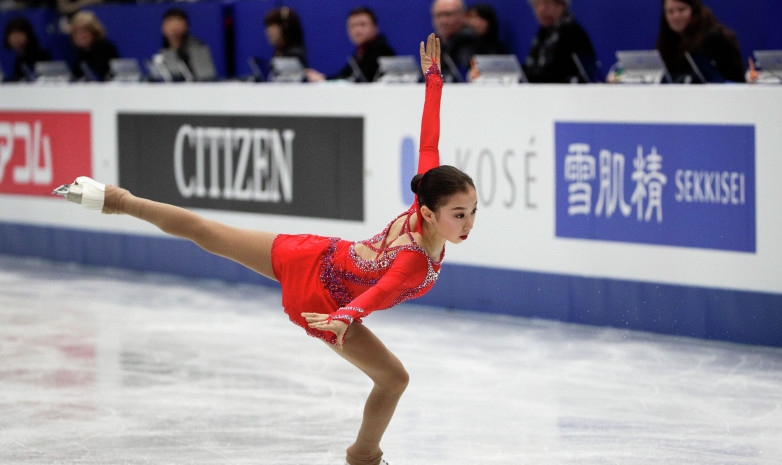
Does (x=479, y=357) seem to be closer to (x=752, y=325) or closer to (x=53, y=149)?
(x=752, y=325)

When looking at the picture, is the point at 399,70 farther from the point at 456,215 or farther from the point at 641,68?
the point at 456,215

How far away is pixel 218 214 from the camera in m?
8.47

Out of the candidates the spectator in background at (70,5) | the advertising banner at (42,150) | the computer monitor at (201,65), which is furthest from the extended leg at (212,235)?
the spectator in background at (70,5)

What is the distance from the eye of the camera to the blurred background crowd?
7.13 meters

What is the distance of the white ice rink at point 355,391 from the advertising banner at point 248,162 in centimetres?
82

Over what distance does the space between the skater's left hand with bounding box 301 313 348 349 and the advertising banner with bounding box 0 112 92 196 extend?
236 inches

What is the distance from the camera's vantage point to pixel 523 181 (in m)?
6.97

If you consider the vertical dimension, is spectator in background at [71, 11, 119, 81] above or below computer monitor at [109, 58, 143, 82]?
above

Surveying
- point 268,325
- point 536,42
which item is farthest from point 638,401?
point 536,42

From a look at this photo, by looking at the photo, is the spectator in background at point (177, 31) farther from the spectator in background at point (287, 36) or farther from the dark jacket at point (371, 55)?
the dark jacket at point (371, 55)

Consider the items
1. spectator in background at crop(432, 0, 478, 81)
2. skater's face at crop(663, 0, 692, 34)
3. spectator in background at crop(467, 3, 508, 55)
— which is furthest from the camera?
spectator in background at crop(467, 3, 508, 55)

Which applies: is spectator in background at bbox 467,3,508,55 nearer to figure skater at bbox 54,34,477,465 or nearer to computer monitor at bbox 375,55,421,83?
Result: computer monitor at bbox 375,55,421,83

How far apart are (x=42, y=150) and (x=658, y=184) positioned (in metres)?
5.18

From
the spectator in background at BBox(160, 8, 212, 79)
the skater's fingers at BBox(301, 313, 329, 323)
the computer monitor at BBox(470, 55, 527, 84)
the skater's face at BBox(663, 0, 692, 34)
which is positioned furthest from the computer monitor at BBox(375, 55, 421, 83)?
the skater's fingers at BBox(301, 313, 329, 323)
